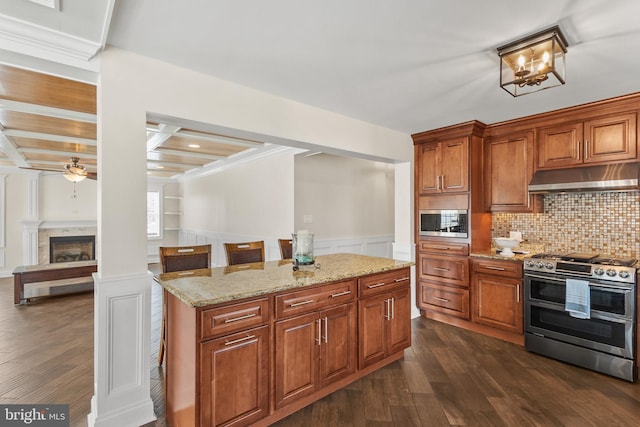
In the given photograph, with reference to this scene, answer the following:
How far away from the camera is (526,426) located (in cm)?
200

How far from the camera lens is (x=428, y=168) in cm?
399

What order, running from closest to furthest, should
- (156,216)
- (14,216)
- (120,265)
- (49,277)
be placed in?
(120,265)
(49,277)
(14,216)
(156,216)

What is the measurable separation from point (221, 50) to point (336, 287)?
5.97 ft

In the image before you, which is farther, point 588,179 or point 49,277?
point 49,277

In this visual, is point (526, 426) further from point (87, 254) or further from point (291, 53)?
point (87, 254)

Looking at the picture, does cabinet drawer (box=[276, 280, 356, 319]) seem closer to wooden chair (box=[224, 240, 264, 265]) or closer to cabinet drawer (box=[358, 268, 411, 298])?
cabinet drawer (box=[358, 268, 411, 298])

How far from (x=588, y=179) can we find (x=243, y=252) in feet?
11.4

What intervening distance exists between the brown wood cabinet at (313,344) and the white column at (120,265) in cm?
93

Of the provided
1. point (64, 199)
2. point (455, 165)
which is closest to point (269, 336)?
point (455, 165)

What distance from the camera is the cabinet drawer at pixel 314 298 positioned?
198 centimetres

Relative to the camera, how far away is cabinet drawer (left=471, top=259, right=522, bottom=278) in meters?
3.19

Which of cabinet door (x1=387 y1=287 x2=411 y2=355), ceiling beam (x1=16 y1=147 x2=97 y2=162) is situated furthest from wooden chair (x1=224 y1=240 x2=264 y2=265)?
ceiling beam (x1=16 y1=147 x2=97 y2=162)

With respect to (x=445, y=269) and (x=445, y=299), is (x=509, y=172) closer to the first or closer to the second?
(x=445, y=269)

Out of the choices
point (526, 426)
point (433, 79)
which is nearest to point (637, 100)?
point (433, 79)
